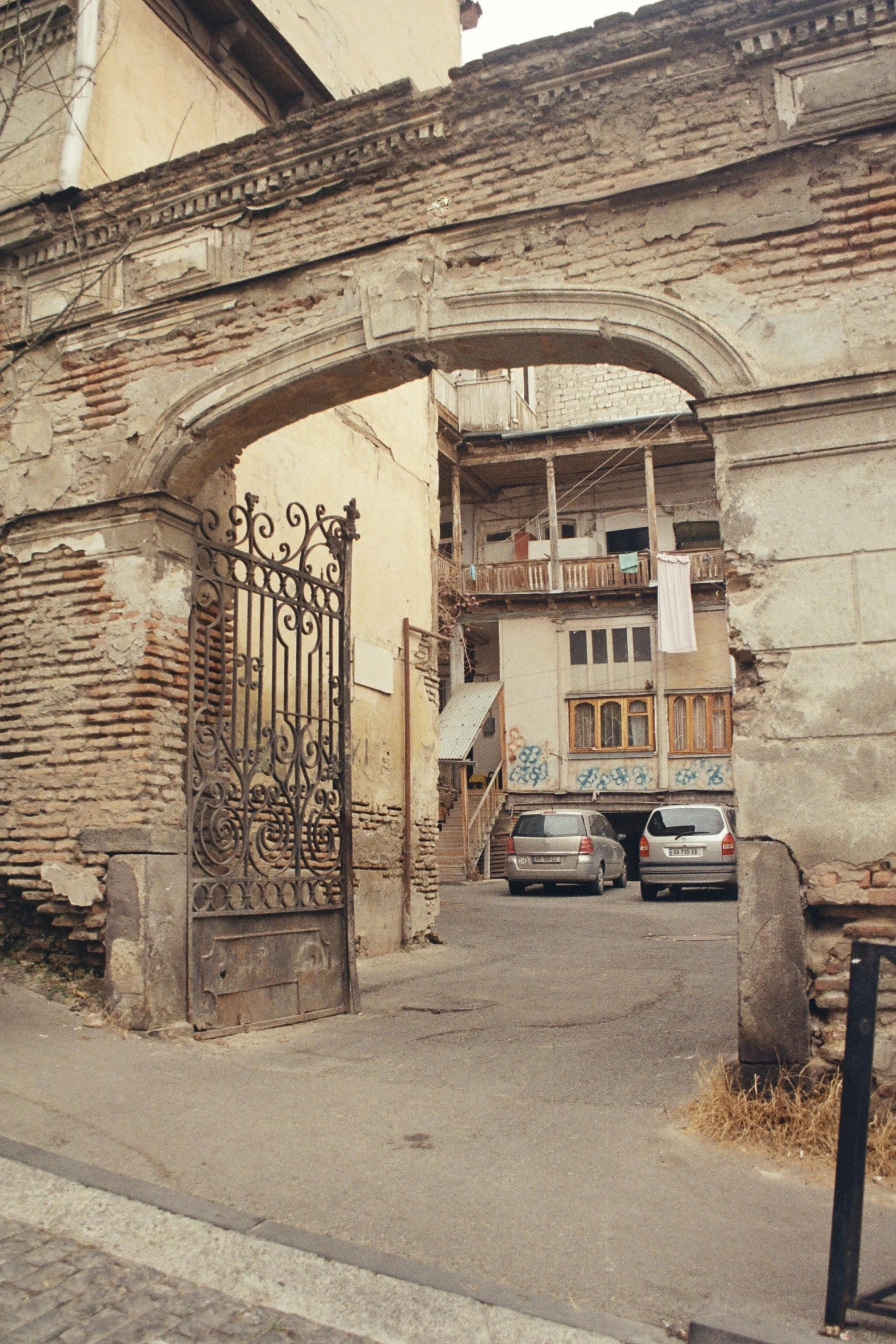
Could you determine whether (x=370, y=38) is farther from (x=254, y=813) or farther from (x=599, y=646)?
(x=599, y=646)

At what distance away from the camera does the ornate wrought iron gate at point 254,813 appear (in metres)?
6.25

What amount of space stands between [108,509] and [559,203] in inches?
126

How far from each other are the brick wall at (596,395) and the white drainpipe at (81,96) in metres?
20.9

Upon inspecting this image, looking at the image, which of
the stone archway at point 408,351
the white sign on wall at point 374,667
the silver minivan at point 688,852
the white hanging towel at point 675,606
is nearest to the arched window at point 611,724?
the white hanging towel at point 675,606

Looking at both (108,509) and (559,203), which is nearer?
(559,203)

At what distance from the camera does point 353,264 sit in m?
6.14

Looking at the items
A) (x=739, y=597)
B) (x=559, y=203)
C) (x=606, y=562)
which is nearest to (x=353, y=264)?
(x=559, y=203)

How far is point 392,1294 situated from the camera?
9.20 ft

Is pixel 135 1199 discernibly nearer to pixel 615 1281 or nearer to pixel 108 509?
pixel 615 1281

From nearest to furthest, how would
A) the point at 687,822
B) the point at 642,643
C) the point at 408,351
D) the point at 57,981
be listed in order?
the point at 408,351 < the point at 57,981 < the point at 687,822 < the point at 642,643

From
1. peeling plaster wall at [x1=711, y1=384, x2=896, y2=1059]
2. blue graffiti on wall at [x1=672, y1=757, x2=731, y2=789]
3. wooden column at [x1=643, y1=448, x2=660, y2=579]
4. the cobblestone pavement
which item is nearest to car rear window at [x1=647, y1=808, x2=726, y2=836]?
blue graffiti on wall at [x1=672, y1=757, x2=731, y2=789]

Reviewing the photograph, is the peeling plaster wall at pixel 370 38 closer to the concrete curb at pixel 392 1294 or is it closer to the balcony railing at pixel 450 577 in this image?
the concrete curb at pixel 392 1294

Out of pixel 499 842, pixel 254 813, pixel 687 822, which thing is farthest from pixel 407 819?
pixel 499 842

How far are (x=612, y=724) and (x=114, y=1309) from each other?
912 inches
